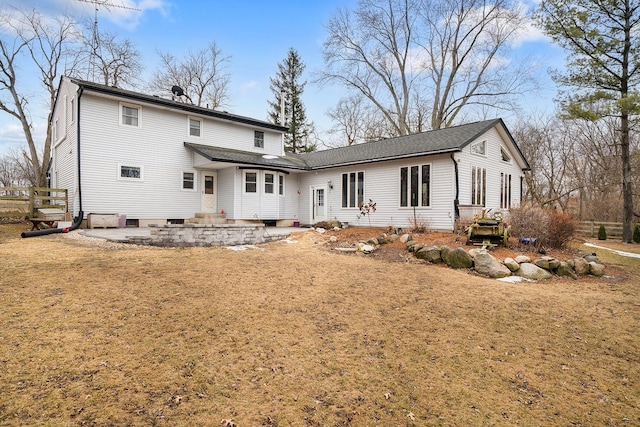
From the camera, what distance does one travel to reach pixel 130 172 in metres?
13.2

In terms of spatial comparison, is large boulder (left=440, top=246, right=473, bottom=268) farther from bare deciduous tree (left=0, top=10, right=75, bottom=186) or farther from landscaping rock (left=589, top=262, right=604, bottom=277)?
bare deciduous tree (left=0, top=10, right=75, bottom=186)

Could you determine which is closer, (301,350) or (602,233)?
(301,350)

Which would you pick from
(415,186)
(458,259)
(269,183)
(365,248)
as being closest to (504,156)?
(415,186)

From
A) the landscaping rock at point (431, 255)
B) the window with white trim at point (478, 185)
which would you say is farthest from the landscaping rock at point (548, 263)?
the window with white trim at point (478, 185)

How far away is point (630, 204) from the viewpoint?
15.4 meters

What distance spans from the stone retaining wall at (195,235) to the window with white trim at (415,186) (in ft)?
21.4

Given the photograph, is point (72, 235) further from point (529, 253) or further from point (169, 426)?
point (529, 253)

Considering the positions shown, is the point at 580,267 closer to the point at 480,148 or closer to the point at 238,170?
the point at 480,148

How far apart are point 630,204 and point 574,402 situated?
18036 mm

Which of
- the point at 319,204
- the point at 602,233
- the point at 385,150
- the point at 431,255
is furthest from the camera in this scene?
the point at 602,233

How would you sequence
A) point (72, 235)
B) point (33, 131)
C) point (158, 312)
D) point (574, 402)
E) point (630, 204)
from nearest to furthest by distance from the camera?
point (574, 402) → point (158, 312) → point (72, 235) → point (630, 204) → point (33, 131)

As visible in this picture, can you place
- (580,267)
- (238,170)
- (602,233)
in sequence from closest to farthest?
(580,267) → (238,170) → (602,233)

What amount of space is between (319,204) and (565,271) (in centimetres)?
1078

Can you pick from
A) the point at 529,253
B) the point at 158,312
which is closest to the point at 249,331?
the point at 158,312
